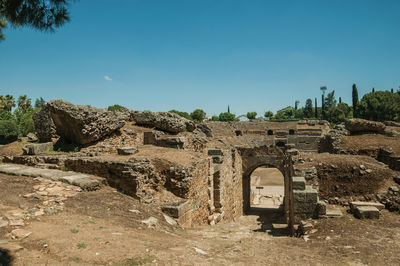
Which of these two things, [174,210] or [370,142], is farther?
[370,142]

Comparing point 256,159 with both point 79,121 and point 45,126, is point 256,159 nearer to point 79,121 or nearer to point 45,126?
point 79,121

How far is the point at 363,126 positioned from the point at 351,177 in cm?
713

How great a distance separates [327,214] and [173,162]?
5.00 m

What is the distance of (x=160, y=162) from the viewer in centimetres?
903

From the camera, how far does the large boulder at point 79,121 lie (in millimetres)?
11141

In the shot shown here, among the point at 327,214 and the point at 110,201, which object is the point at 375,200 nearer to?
the point at 327,214

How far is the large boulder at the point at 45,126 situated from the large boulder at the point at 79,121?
16.4 inches

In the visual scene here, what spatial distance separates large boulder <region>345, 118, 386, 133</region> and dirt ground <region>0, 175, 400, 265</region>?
28.5 ft

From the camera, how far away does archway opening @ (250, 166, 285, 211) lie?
19.6 metres

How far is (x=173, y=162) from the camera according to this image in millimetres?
8977

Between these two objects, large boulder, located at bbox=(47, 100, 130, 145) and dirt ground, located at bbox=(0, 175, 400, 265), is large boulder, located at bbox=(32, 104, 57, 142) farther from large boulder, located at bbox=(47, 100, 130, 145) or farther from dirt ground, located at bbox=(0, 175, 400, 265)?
dirt ground, located at bbox=(0, 175, 400, 265)

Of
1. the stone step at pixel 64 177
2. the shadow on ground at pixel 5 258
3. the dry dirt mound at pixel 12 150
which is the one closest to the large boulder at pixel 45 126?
the dry dirt mound at pixel 12 150

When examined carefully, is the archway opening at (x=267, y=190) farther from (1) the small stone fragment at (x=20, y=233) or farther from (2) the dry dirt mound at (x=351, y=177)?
(1) the small stone fragment at (x=20, y=233)

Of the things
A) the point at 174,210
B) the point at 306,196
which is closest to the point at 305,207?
the point at 306,196
